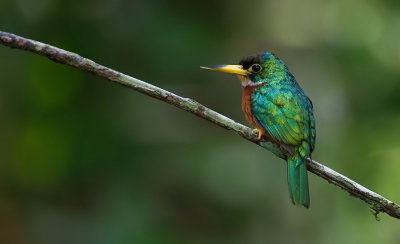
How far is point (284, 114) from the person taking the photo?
325 cm

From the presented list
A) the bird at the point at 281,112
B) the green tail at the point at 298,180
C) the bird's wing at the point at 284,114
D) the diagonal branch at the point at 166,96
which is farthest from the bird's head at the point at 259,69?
the diagonal branch at the point at 166,96

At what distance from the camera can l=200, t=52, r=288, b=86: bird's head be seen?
11.8 ft

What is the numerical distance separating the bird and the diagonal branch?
17 cm

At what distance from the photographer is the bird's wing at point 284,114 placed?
3094 mm

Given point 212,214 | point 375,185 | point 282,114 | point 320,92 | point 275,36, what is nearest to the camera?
point 282,114

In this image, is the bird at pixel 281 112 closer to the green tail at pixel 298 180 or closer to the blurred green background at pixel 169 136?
the green tail at pixel 298 180

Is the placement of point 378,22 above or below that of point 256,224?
above

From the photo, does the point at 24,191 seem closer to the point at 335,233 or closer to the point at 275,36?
the point at 335,233

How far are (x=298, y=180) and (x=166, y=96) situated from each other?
0.89 meters

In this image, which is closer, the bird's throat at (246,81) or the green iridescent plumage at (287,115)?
the green iridescent plumage at (287,115)

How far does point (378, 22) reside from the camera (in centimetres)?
518

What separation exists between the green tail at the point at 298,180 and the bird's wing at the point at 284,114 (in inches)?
2.8

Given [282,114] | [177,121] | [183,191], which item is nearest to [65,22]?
[177,121]

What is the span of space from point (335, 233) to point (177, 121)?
1.65m
